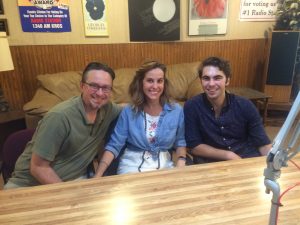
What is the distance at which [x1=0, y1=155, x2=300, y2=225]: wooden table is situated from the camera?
37.5 inches

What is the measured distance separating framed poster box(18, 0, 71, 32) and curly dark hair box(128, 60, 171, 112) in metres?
2.20

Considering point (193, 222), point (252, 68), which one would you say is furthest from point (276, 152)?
point (252, 68)

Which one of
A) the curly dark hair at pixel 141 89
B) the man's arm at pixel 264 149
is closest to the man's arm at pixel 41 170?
the curly dark hair at pixel 141 89

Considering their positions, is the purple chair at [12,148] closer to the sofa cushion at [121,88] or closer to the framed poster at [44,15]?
the sofa cushion at [121,88]

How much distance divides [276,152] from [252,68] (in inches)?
159

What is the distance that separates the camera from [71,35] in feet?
11.6

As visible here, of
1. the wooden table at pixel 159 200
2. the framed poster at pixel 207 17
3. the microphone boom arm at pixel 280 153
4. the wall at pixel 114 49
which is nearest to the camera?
the microphone boom arm at pixel 280 153

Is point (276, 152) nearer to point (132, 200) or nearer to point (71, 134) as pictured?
point (132, 200)

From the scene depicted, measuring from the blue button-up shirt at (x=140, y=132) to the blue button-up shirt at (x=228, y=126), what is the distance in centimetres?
13

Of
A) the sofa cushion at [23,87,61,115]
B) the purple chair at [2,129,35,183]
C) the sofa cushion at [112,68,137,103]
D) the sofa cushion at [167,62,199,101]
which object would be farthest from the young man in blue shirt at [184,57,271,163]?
the sofa cushion at [167,62,199,101]

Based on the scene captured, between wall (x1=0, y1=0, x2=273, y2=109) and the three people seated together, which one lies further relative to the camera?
wall (x1=0, y1=0, x2=273, y2=109)

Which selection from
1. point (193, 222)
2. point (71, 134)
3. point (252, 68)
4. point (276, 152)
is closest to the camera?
point (276, 152)

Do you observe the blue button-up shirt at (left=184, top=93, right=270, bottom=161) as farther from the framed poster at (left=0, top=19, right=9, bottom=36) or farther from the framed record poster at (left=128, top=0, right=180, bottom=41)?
the framed poster at (left=0, top=19, right=9, bottom=36)

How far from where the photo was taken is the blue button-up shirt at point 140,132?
1.63 m
